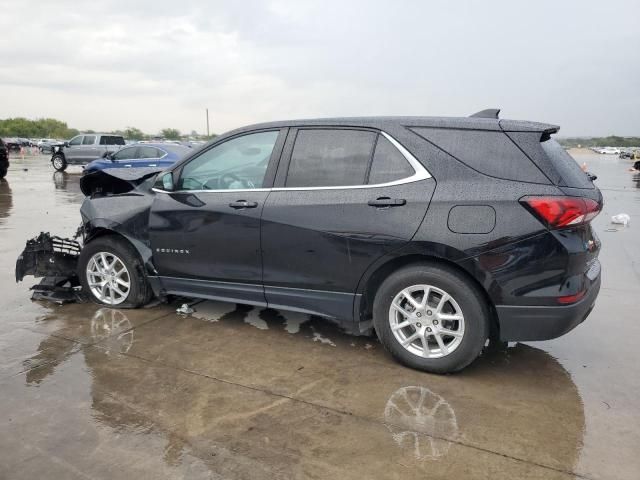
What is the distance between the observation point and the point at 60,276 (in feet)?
16.8

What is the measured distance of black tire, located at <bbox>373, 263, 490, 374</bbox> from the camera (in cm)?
328

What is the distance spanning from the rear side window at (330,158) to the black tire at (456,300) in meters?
0.75

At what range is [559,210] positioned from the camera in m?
3.07

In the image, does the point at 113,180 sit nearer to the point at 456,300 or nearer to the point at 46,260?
the point at 46,260

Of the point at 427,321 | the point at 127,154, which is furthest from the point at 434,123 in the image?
the point at 127,154

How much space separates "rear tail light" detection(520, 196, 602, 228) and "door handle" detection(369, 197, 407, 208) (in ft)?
2.57

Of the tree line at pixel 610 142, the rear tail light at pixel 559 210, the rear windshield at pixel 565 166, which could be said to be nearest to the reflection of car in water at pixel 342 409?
the rear tail light at pixel 559 210

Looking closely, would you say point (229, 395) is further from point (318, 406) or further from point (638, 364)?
point (638, 364)

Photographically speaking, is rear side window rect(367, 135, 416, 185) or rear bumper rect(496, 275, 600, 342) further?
rear side window rect(367, 135, 416, 185)

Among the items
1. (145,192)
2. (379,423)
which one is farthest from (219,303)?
(379,423)

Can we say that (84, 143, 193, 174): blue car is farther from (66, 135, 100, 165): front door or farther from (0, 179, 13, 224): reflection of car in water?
(66, 135, 100, 165): front door

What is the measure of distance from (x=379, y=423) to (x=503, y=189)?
164cm

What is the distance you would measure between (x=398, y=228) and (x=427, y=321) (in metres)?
0.67

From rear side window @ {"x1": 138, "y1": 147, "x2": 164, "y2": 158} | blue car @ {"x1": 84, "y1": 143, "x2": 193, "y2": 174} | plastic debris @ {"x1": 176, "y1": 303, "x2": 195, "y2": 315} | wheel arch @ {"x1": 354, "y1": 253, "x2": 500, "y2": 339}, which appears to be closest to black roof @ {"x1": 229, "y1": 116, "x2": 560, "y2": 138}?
wheel arch @ {"x1": 354, "y1": 253, "x2": 500, "y2": 339}
